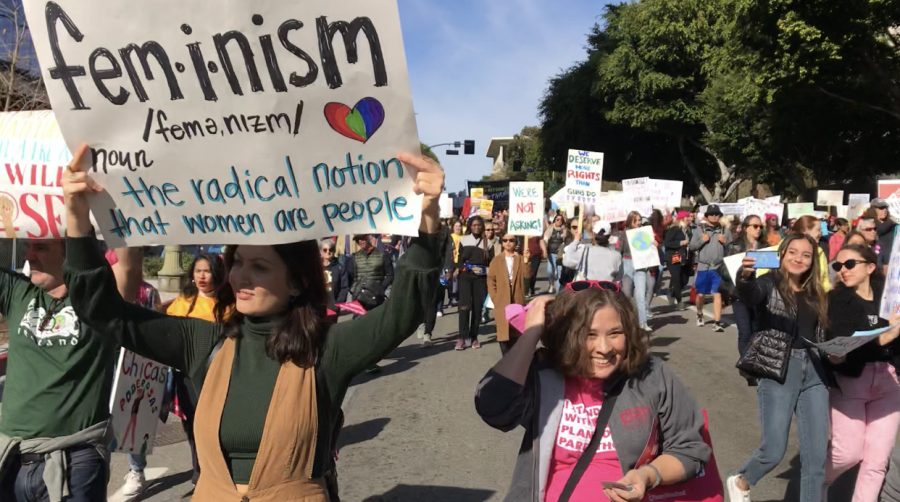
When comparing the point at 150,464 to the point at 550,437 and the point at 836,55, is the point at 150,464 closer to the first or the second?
the point at 550,437

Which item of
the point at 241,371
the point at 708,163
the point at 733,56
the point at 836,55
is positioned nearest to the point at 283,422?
the point at 241,371

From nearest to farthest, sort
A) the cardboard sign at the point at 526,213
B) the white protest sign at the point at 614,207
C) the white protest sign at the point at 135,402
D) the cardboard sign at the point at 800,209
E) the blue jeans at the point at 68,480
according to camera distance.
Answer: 1. the blue jeans at the point at 68,480
2. the white protest sign at the point at 135,402
3. the cardboard sign at the point at 526,213
4. the white protest sign at the point at 614,207
5. the cardboard sign at the point at 800,209

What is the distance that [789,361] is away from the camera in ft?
14.1

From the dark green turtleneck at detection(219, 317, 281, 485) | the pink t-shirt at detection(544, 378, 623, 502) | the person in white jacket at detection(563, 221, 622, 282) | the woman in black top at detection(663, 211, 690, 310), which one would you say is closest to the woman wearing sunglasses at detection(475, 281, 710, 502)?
the pink t-shirt at detection(544, 378, 623, 502)

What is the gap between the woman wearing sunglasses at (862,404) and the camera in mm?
4301

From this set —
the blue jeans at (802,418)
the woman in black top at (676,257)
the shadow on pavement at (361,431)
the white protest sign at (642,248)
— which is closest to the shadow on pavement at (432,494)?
the shadow on pavement at (361,431)

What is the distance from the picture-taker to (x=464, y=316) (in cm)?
1072

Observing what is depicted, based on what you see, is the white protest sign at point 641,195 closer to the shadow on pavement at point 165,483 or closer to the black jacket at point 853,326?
the black jacket at point 853,326

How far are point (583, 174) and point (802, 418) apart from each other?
11.7 meters

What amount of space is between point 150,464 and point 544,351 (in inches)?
168

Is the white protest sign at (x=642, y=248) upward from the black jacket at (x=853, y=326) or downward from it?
downward

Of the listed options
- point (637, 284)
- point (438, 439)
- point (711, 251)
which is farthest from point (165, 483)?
point (711, 251)

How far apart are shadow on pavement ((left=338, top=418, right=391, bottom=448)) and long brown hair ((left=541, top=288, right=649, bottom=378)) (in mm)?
3983

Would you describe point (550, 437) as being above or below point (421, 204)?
below
